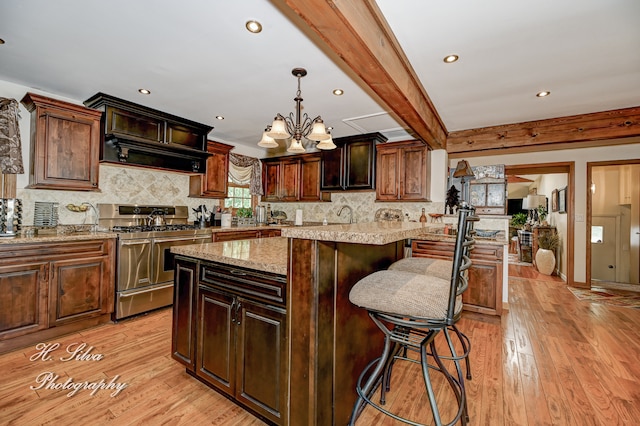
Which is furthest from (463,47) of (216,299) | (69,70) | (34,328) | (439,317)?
(34,328)

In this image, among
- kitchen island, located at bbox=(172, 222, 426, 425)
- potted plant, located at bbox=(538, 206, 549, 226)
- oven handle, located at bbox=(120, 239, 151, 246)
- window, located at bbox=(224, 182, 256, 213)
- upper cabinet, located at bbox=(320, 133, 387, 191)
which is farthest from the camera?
potted plant, located at bbox=(538, 206, 549, 226)

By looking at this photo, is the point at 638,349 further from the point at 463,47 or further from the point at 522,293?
the point at 463,47

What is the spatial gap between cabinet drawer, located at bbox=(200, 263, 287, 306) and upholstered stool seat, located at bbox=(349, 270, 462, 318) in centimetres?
38

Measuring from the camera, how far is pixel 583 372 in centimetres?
219

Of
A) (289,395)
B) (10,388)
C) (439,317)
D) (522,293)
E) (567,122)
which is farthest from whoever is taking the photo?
(522,293)

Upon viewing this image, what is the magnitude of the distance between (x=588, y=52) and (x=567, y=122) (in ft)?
5.78

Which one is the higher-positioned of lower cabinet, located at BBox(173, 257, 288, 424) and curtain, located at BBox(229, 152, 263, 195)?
curtain, located at BBox(229, 152, 263, 195)

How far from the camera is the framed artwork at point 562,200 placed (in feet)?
17.7

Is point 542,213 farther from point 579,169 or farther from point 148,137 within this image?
point 148,137

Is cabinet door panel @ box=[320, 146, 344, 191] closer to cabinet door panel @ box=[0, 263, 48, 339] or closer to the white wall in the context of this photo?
the white wall

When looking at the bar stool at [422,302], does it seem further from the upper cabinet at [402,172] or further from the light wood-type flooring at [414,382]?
the upper cabinet at [402,172]

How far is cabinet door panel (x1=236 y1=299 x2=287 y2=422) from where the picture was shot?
4.73 ft

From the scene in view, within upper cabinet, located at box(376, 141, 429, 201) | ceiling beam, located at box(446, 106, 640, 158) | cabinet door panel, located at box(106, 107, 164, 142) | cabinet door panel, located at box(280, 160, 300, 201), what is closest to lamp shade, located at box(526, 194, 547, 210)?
ceiling beam, located at box(446, 106, 640, 158)

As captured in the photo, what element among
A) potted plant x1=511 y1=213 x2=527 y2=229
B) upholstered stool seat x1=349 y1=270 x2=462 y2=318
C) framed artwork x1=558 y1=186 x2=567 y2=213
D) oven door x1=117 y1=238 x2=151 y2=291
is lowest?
oven door x1=117 y1=238 x2=151 y2=291
